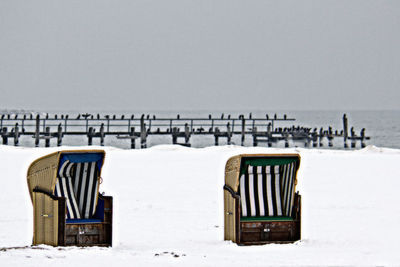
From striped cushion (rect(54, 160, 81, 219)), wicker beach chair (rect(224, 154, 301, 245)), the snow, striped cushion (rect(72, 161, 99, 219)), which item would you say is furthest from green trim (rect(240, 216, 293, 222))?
striped cushion (rect(54, 160, 81, 219))

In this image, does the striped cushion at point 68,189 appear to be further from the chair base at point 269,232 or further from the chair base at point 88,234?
the chair base at point 269,232

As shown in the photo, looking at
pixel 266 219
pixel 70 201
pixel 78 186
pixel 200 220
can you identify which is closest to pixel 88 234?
pixel 70 201

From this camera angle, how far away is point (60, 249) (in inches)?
312

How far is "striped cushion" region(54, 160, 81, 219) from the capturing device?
9062 mm

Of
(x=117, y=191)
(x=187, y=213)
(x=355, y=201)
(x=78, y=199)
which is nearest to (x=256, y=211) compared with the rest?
(x=78, y=199)

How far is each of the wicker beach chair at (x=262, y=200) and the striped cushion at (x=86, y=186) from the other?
1816 mm

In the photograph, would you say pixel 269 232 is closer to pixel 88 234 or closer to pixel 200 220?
pixel 88 234

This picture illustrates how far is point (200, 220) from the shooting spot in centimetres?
1177

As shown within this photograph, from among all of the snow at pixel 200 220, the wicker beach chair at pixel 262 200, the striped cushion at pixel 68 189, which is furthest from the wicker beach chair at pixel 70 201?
the wicker beach chair at pixel 262 200

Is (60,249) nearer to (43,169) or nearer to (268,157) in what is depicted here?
(43,169)

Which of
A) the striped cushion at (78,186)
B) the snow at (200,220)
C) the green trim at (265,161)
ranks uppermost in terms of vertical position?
the green trim at (265,161)

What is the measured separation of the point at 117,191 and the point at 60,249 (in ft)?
26.7

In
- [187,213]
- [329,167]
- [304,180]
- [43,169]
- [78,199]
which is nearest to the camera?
[43,169]

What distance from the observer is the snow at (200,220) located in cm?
789
